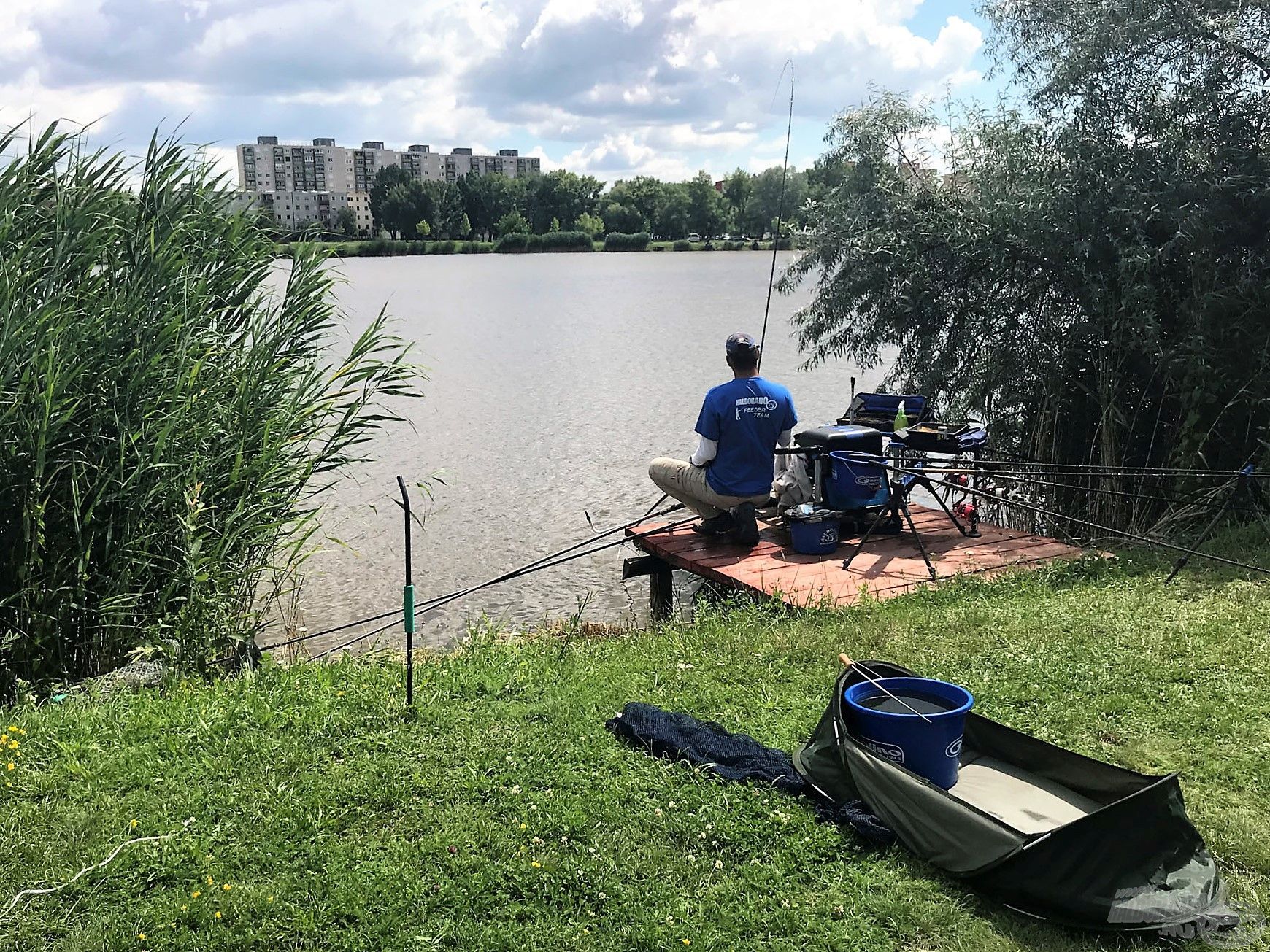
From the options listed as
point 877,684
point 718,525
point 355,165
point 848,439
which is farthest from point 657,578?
point 355,165

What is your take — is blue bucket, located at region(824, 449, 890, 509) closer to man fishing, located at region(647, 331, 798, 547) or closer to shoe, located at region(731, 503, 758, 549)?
man fishing, located at region(647, 331, 798, 547)

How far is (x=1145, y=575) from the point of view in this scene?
261 inches

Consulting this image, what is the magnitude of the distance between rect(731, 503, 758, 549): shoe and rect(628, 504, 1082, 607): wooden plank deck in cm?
7

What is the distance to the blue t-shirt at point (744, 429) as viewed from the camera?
7363 millimetres

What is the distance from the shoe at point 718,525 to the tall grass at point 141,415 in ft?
8.12

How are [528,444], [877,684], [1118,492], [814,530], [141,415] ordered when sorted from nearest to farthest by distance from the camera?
1. [877,684]
2. [141,415]
3. [814,530]
4. [1118,492]
5. [528,444]

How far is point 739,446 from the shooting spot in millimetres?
7516

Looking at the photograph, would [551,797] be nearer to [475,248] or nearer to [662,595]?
[662,595]

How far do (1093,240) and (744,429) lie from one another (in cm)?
374

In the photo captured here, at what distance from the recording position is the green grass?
3.11 meters

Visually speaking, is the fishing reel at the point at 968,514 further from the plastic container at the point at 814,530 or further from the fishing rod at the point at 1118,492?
the plastic container at the point at 814,530

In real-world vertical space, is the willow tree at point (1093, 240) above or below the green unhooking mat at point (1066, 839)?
above

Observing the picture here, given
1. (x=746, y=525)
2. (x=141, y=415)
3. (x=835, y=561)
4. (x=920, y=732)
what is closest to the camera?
(x=920, y=732)

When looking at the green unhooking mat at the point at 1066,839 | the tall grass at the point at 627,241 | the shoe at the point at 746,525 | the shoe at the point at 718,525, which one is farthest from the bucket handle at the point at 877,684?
the tall grass at the point at 627,241
